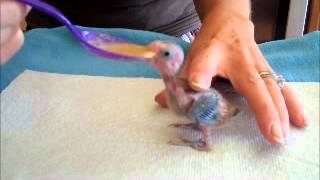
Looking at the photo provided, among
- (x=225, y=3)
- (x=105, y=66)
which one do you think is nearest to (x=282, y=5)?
(x=225, y=3)

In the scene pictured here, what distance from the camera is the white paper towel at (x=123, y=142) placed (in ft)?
1.52

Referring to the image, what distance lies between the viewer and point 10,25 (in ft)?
1.31

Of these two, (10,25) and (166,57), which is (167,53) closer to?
(166,57)

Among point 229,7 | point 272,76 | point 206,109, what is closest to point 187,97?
point 206,109

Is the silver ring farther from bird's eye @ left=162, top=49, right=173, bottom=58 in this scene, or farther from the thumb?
bird's eye @ left=162, top=49, right=173, bottom=58

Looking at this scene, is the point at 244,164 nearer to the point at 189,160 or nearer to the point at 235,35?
the point at 189,160

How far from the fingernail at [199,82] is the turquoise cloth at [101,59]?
0.12 m

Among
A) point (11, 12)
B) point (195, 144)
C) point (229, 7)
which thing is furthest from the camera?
point (229, 7)

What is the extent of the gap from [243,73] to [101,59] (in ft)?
0.56

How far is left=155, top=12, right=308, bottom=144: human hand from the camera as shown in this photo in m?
0.47

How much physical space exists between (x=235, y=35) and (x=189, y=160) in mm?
179

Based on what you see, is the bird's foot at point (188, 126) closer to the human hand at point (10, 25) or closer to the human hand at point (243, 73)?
the human hand at point (243, 73)

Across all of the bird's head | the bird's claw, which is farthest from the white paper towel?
the bird's head

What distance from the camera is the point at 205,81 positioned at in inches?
18.5
